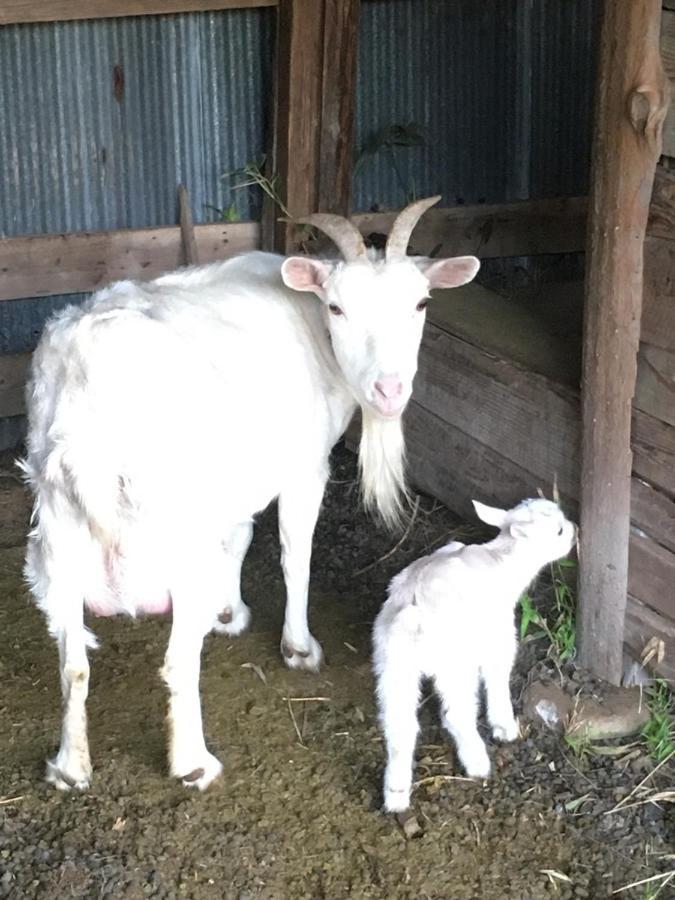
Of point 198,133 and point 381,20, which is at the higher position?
point 381,20

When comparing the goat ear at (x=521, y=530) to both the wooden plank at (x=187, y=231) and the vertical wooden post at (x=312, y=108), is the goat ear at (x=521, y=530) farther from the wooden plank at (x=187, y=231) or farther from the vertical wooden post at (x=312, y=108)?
the wooden plank at (x=187, y=231)

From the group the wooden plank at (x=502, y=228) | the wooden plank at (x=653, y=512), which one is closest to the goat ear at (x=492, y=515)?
the wooden plank at (x=653, y=512)

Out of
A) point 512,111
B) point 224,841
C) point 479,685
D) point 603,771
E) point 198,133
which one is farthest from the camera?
point 512,111

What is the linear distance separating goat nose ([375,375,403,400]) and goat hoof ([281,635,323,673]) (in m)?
1.16

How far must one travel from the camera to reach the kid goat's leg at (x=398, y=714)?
12.9 feet

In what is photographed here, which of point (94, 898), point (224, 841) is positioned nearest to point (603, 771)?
point (224, 841)

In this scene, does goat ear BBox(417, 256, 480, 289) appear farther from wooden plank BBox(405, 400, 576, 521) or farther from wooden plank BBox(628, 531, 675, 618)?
wooden plank BBox(628, 531, 675, 618)

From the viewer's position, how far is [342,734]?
454 cm

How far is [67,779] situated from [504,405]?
2.28 meters

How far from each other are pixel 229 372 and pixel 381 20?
347 cm

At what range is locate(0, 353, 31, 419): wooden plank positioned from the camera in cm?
665

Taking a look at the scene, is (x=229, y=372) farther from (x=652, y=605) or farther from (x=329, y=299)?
(x=652, y=605)

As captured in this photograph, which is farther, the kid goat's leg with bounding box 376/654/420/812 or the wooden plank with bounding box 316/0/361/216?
the wooden plank with bounding box 316/0/361/216

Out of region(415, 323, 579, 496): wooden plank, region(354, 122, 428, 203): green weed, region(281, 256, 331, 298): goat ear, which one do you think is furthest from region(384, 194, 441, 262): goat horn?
region(354, 122, 428, 203): green weed
